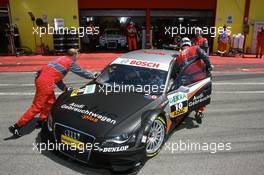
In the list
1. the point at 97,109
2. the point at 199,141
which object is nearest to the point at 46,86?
the point at 97,109

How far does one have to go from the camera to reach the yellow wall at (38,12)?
16969 mm

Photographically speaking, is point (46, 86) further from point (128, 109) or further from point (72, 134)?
point (128, 109)

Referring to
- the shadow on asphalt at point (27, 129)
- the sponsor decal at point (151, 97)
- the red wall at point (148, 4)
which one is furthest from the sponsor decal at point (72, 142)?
the red wall at point (148, 4)

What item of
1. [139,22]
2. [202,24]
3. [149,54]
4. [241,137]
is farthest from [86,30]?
[241,137]

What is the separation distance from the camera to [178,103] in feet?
16.9

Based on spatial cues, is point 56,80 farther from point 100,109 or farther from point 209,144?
point 209,144

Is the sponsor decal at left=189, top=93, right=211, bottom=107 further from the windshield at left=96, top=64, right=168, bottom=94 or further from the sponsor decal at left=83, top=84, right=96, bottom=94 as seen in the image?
the sponsor decal at left=83, top=84, right=96, bottom=94

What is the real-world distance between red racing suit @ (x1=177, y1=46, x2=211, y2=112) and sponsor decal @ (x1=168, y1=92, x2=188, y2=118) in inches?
24.4

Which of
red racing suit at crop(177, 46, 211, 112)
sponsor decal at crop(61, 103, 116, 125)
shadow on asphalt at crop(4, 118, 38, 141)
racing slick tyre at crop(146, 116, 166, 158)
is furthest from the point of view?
red racing suit at crop(177, 46, 211, 112)

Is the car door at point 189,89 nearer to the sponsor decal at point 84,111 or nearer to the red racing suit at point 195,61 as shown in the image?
the red racing suit at point 195,61

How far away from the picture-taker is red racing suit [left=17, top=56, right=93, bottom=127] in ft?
16.8

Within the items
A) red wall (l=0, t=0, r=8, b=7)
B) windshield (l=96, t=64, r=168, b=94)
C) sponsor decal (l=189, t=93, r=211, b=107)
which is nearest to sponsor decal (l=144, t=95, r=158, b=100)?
windshield (l=96, t=64, r=168, b=94)

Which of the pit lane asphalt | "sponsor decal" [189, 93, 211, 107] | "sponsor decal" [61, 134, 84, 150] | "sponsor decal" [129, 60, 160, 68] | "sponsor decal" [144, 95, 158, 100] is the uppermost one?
"sponsor decal" [129, 60, 160, 68]

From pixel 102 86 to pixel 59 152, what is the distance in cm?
152
